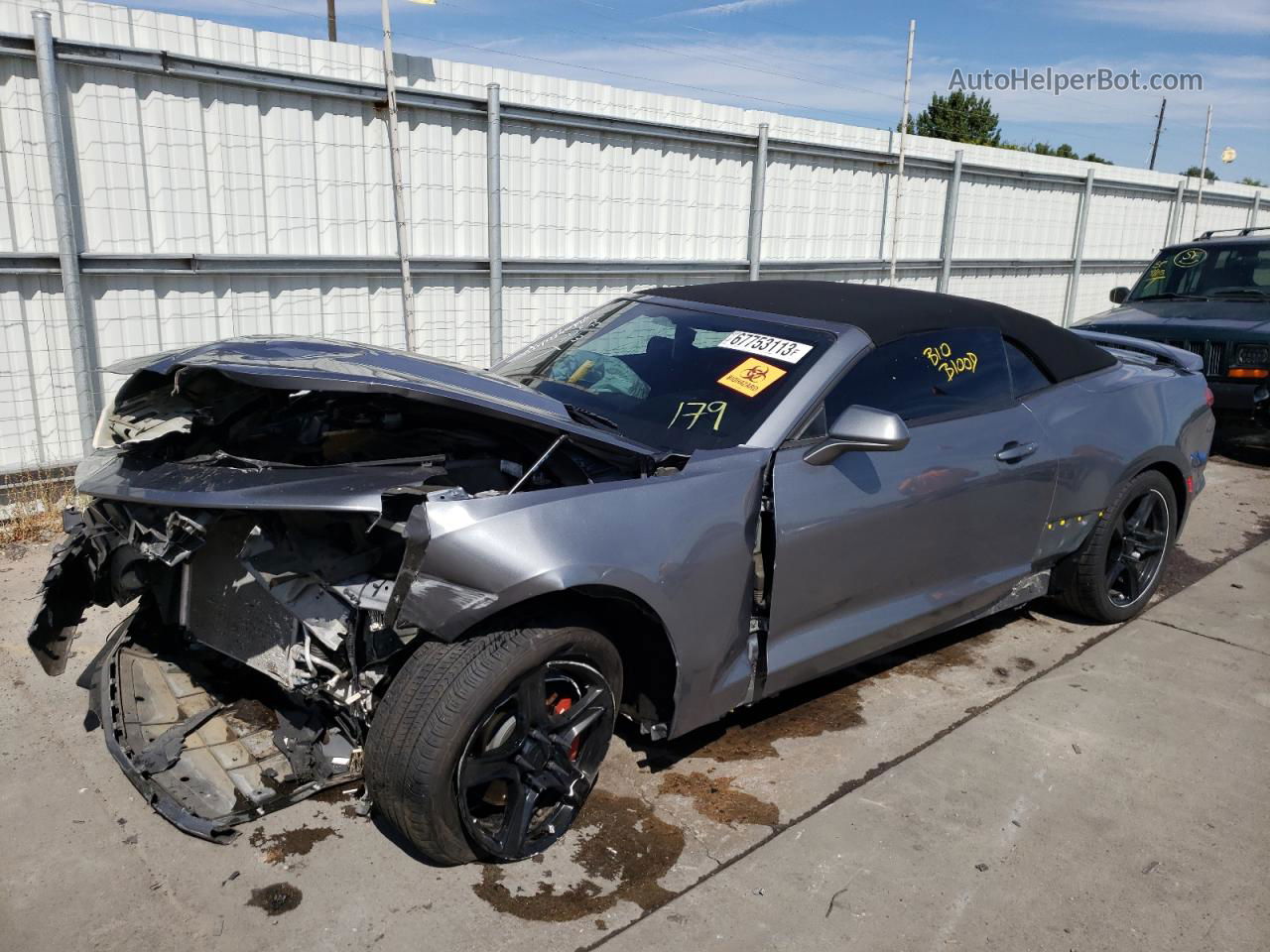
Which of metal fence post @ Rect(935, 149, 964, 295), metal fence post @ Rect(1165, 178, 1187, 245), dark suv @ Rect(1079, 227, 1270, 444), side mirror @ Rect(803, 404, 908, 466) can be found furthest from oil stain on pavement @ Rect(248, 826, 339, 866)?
metal fence post @ Rect(1165, 178, 1187, 245)

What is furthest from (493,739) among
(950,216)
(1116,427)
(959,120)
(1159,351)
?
(959,120)

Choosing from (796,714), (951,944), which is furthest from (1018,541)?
(951,944)

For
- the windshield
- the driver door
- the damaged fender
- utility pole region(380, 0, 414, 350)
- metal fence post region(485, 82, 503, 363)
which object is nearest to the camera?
the damaged fender

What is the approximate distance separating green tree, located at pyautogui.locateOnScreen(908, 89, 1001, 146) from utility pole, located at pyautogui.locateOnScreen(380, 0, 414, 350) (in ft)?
126

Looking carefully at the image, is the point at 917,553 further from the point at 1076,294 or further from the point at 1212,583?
the point at 1076,294

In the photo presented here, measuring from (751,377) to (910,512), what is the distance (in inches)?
29.5

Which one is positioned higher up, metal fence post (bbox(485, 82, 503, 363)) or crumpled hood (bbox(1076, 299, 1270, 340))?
metal fence post (bbox(485, 82, 503, 363))

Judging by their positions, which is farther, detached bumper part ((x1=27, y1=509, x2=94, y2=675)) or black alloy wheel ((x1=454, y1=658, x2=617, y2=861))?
detached bumper part ((x1=27, y1=509, x2=94, y2=675))

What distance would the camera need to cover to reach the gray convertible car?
102 inches

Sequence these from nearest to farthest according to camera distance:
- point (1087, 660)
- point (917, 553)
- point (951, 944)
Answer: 1. point (951, 944)
2. point (917, 553)
3. point (1087, 660)

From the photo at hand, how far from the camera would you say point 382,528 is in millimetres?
2826

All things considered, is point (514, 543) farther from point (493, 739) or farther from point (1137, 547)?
point (1137, 547)

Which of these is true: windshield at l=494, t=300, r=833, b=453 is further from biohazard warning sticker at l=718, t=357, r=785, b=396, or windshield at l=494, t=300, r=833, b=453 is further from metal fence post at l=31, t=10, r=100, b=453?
metal fence post at l=31, t=10, r=100, b=453

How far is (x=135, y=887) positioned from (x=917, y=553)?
2729 mm
